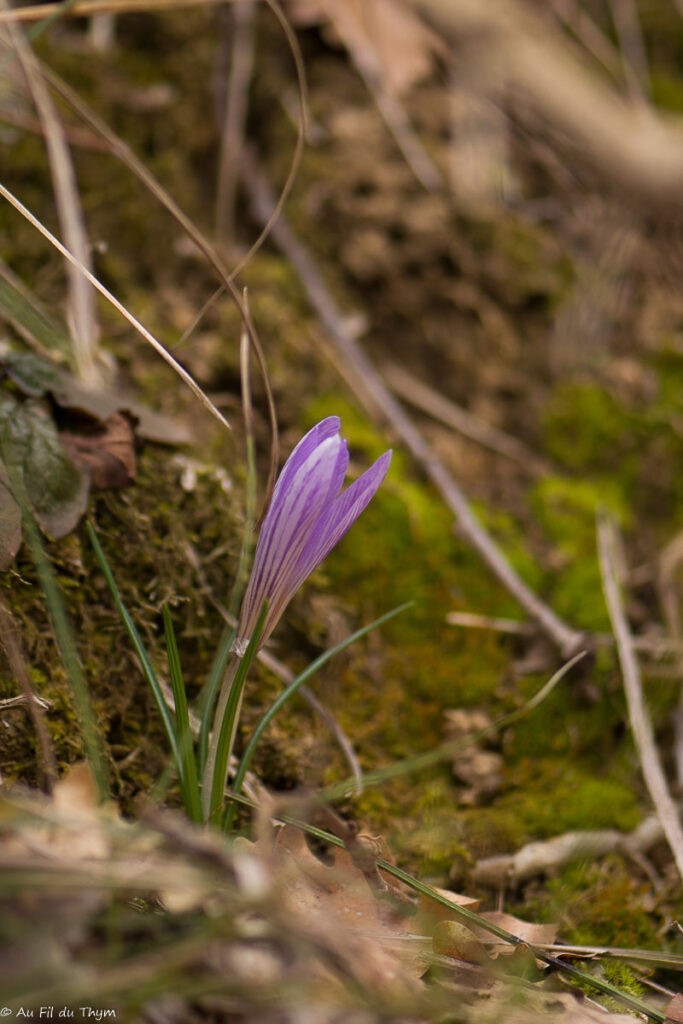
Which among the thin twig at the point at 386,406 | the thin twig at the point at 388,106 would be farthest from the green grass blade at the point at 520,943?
the thin twig at the point at 388,106

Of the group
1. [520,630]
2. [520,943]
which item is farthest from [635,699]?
[520,943]

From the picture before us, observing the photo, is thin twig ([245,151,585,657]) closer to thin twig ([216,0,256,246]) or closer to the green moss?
thin twig ([216,0,256,246])

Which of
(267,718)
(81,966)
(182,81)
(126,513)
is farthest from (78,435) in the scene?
(182,81)

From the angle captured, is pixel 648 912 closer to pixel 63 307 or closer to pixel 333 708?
pixel 333 708

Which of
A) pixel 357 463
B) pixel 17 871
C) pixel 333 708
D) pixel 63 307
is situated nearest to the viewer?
pixel 17 871

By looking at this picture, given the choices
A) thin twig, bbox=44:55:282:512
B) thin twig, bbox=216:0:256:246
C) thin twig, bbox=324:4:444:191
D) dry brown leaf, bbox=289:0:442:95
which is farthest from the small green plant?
dry brown leaf, bbox=289:0:442:95

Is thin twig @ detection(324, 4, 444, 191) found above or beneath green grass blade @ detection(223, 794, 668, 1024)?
above

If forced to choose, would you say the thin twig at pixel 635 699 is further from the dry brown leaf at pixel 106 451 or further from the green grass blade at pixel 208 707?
the dry brown leaf at pixel 106 451
